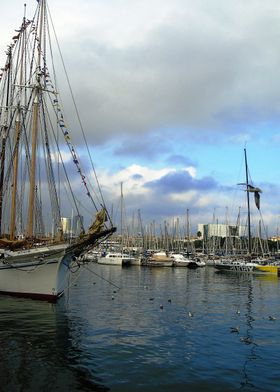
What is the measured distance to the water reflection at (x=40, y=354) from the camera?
52.0 ft

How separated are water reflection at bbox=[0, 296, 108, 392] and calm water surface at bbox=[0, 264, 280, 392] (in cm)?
4

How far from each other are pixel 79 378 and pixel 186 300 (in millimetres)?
28280

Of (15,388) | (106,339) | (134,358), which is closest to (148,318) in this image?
(106,339)

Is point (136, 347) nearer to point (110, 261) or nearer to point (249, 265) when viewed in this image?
point (249, 265)

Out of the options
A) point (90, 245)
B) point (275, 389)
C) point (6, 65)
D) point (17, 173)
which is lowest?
point (275, 389)

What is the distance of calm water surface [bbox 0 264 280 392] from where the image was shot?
1661 cm

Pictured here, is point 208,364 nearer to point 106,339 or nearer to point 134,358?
point 134,358

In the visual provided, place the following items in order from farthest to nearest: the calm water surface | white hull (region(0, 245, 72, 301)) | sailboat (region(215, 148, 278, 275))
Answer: sailboat (region(215, 148, 278, 275)) < white hull (region(0, 245, 72, 301)) < the calm water surface

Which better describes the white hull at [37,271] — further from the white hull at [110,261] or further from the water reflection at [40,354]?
the white hull at [110,261]

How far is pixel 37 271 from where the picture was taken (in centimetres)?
3578

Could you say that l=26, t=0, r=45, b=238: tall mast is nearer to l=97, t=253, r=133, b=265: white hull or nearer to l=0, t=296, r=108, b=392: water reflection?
l=0, t=296, r=108, b=392: water reflection

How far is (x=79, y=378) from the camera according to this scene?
656 inches

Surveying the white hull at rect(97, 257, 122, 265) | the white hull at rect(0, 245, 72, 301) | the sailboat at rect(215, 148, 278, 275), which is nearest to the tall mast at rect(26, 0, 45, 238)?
the white hull at rect(0, 245, 72, 301)

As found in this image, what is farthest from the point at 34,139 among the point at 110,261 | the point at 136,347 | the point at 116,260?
the point at 110,261
